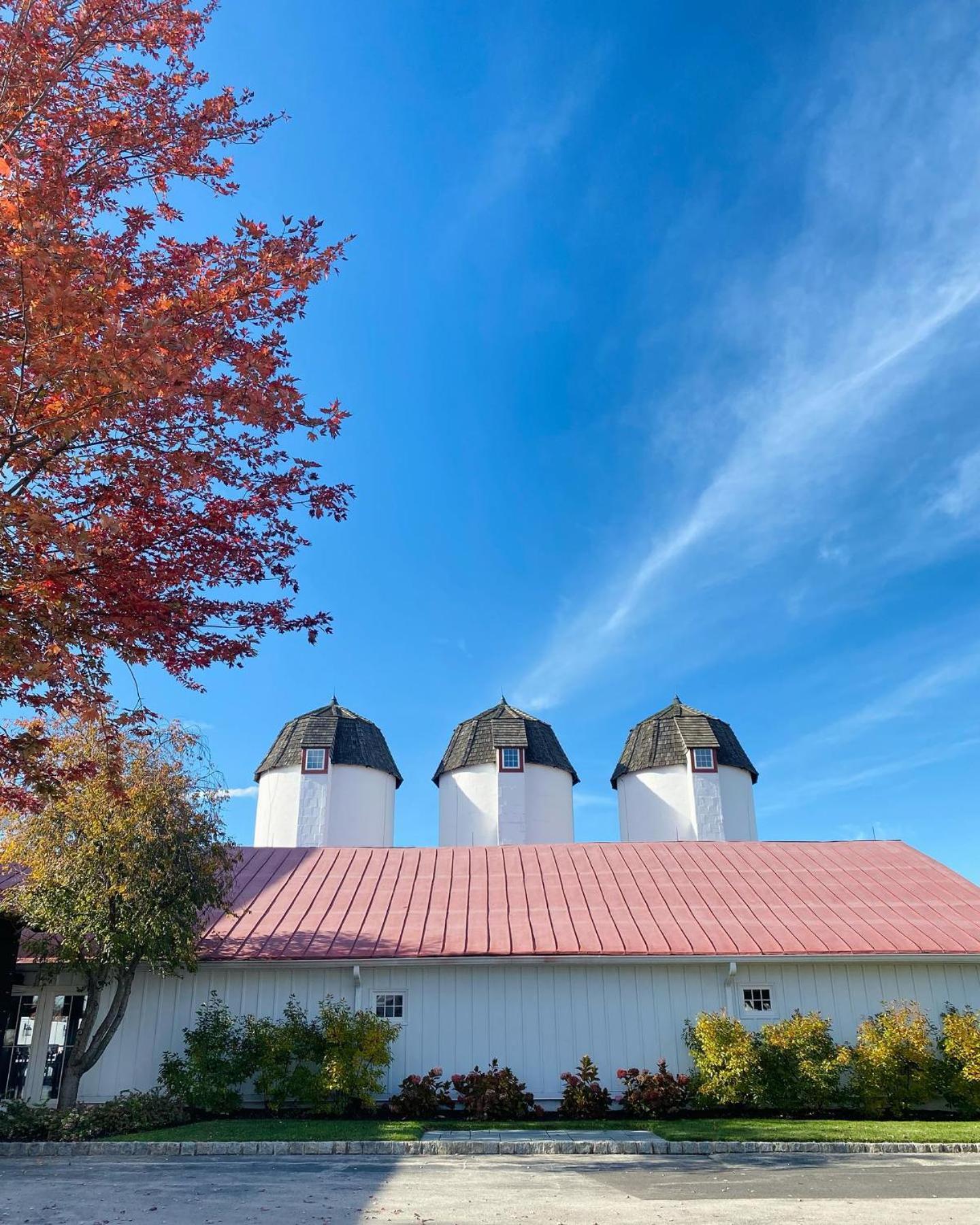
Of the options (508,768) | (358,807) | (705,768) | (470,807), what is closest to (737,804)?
(705,768)

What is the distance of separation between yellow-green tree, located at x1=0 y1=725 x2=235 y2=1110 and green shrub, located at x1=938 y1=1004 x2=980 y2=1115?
1162 centimetres

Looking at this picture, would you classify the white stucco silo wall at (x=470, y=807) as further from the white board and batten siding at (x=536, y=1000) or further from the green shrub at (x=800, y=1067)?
the green shrub at (x=800, y=1067)

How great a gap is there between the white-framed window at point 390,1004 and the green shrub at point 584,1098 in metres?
2.81

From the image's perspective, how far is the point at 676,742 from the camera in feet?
103

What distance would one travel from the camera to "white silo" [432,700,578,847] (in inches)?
1169

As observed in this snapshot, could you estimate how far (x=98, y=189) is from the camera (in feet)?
22.3

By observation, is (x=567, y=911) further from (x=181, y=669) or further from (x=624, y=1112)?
(x=181, y=669)

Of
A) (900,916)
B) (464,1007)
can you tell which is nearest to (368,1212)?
(464,1007)

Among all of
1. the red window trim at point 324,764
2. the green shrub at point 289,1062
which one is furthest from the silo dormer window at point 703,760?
the green shrub at point 289,1062

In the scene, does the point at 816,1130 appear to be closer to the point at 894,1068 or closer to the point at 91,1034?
the point at 894,1068

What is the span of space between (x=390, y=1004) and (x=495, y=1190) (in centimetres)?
656

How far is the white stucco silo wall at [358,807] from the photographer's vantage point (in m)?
29.7

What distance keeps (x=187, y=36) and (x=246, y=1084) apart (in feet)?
46.8

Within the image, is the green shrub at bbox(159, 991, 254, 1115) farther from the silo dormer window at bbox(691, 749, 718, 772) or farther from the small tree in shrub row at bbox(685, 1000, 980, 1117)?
the silo dormer window at bbox(691, 749, 718, 772)
